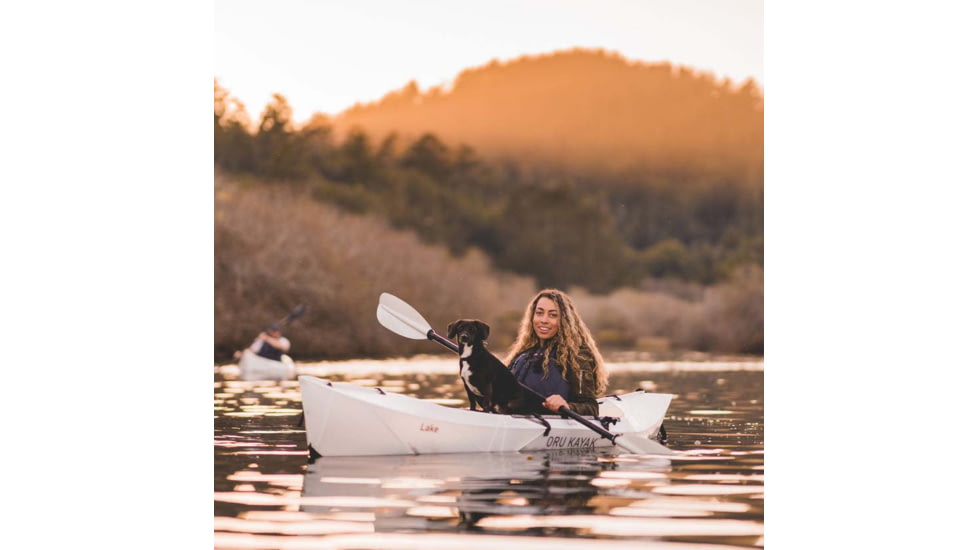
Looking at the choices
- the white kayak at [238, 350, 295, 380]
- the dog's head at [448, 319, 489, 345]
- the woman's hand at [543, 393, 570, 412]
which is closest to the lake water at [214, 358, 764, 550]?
the woman's hand at [543, 393, 570, 412]

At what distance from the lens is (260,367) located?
1405 centimetres

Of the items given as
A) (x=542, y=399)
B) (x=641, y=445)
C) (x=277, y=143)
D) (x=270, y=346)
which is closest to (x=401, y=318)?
(x=542, y=399)

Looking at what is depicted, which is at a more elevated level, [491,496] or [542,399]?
[542,399]

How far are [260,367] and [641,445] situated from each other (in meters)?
7.48

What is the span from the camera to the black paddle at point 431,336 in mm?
7156

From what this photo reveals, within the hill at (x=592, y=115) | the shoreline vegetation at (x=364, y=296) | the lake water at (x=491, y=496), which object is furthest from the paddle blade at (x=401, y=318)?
the shoreline vegetation at (x=364, y=296)

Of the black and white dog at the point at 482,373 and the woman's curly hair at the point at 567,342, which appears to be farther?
the woman's curly hair at the point at 567,342

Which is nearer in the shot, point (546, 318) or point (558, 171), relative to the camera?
point (546, 318)

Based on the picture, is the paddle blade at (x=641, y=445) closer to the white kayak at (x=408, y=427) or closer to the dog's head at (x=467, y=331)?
the white kayak at (x=408, y=427)

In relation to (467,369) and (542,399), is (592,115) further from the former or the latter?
(467,369)

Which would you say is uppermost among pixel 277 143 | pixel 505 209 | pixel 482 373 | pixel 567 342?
pixel 277 143

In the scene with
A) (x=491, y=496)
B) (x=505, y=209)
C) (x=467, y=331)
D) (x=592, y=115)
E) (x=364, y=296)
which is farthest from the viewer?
(x=505, y=209)

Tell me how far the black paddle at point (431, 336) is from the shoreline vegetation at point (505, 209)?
10571 millimetres
